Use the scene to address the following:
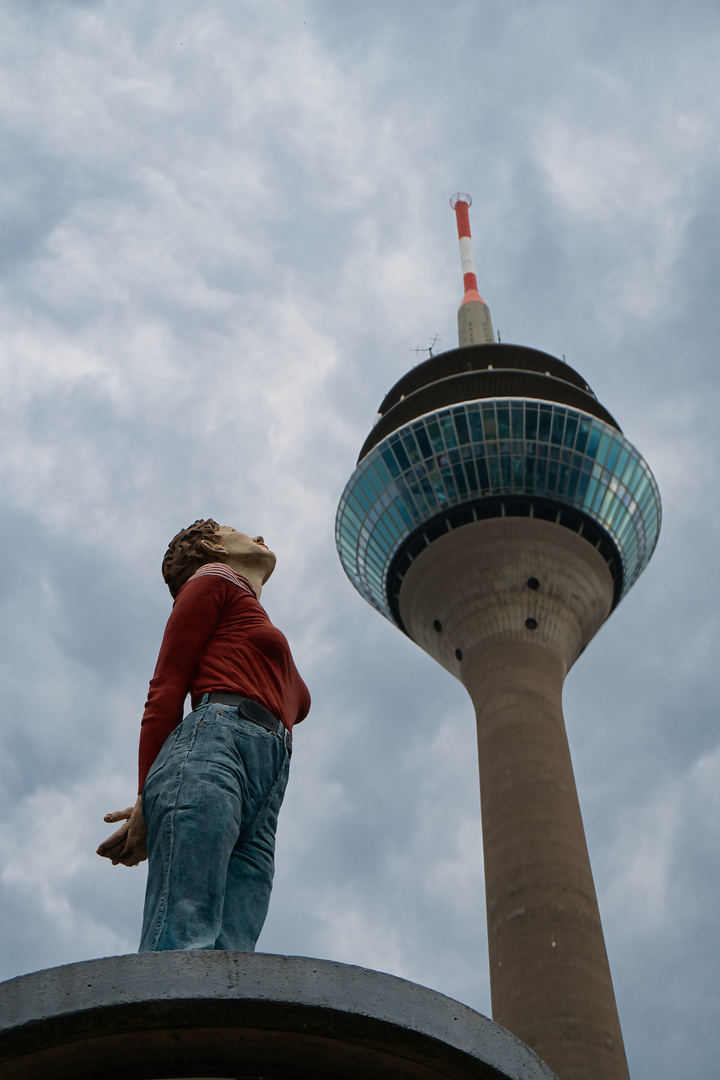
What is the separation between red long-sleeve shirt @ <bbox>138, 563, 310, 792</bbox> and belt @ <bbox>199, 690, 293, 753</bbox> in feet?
0.13

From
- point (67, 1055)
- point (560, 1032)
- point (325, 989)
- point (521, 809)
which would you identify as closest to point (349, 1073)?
point (325, 989)

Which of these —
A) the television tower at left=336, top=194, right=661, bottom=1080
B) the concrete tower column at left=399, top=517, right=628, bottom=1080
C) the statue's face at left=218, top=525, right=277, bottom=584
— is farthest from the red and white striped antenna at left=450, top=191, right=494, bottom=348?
the statue's face at left=218, top=525, right=277, bottom=584

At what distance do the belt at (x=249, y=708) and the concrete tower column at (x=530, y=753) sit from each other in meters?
23.5

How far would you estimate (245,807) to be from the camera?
4.14m

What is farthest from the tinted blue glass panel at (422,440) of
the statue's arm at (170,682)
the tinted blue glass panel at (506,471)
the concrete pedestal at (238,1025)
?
the concrete pedestal at (238,1025)

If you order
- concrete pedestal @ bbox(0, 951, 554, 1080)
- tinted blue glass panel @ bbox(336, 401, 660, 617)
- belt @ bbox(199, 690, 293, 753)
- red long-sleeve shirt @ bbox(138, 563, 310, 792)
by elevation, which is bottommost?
concrete pedestal @ bbox(0, 951, 554, 1080)

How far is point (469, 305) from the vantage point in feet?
159

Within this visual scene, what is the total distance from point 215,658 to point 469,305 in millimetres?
45734

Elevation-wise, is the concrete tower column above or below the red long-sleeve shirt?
above

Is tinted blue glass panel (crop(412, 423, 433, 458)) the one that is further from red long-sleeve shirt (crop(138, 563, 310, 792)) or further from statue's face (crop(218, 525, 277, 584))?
red long-sleeve shirt (crop(138, 563, 310, 792))

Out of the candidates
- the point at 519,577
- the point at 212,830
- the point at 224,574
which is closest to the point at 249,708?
the point at 212,830

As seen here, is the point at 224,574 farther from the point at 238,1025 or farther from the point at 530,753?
the point at 530,753

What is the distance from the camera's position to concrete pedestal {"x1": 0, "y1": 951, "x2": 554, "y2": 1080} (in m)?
2.80

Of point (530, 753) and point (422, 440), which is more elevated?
point (422, 440)
